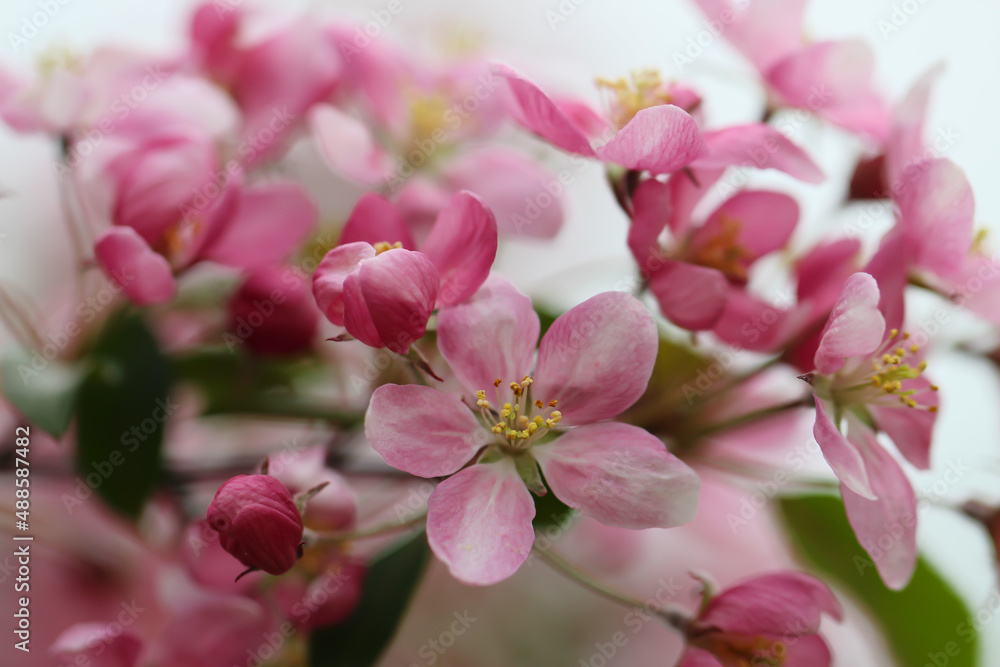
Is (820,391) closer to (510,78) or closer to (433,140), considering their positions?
(510,78)

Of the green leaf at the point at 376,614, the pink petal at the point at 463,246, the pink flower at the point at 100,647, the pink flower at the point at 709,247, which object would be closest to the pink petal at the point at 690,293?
the pink flower at the point at 709,247

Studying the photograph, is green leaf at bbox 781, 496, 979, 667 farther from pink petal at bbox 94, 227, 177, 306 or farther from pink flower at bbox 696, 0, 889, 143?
pink petal at bbox 94, 227, 177, 306

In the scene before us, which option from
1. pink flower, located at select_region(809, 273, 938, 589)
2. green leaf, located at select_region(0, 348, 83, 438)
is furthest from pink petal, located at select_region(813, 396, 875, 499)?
green leaf, located at select_region(0, 348, 83, 438)

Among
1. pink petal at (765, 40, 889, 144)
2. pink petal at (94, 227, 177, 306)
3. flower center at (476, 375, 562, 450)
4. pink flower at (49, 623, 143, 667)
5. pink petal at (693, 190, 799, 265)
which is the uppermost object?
pink petal at (765, 40, 889, 144)

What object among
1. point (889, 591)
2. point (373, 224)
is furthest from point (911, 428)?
point (373, 224)

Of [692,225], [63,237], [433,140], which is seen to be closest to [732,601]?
[692,225]

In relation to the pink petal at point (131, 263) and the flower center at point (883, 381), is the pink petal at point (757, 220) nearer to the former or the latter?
the flower center at point (883, 381)
